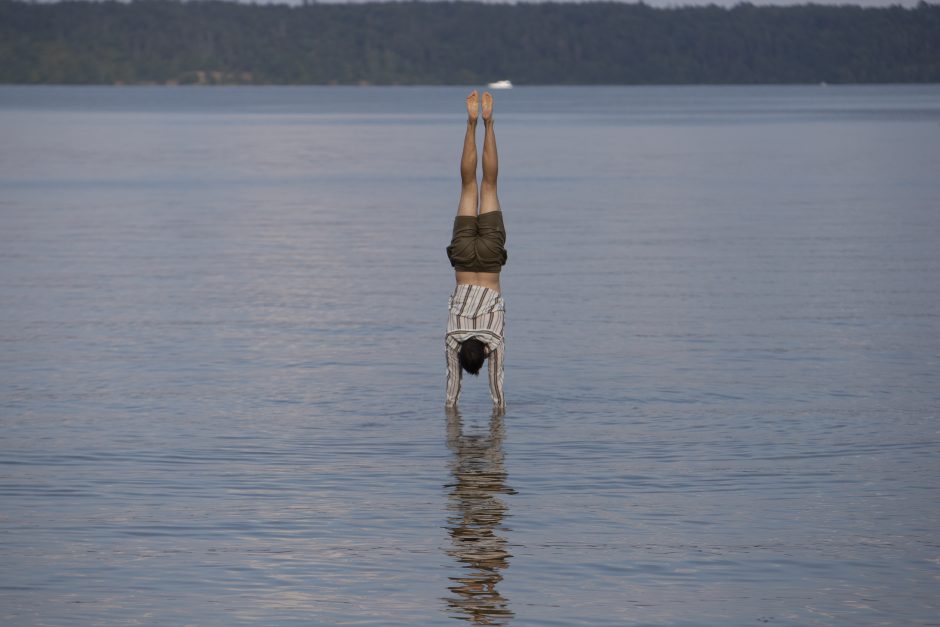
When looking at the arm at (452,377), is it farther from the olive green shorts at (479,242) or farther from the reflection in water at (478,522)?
the olive green shorts at (479,242)

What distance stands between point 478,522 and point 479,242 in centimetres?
480

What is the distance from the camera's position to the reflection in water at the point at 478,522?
11.2 metres

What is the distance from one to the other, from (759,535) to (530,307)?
13.7 metres

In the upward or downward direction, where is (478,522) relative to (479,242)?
downward

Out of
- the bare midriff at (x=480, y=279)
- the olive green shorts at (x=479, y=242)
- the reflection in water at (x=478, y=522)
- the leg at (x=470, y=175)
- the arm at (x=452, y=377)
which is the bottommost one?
the reflection in water at (x=478, y=522)

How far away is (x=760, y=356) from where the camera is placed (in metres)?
21.6

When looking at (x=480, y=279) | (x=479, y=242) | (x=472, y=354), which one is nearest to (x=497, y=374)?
(x=472, y=354)

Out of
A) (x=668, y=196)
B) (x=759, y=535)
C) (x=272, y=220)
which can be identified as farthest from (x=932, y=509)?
(x=668, y=196)

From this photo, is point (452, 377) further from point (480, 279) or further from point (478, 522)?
point (478, 522)

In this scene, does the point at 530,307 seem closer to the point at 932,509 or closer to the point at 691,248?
the point at 691,248

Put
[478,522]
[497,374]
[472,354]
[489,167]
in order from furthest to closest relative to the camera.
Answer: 1. [489,167]
2. [497,374]
3. [472,354]
4. [478,522]

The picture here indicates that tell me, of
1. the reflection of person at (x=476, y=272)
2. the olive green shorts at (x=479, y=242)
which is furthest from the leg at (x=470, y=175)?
the olive green shorts at (x=479, y=242)

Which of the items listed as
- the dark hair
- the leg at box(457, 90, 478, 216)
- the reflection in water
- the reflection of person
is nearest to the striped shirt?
the reflection of person

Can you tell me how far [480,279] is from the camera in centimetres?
1756
